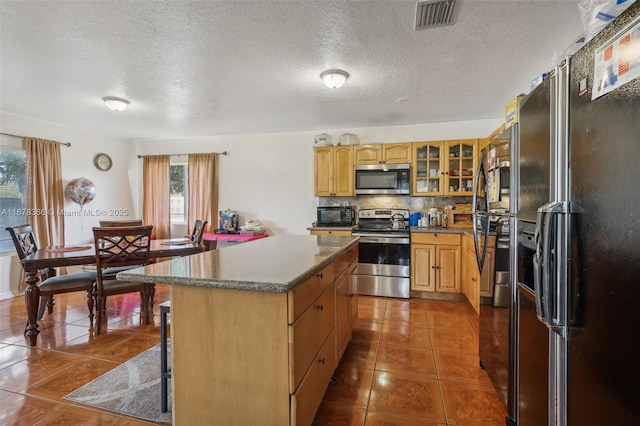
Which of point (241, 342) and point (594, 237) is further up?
point (594, 237)

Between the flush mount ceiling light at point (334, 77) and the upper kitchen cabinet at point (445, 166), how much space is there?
6.20 feet

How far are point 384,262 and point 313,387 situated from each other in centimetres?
266

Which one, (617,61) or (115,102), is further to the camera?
(115,102)

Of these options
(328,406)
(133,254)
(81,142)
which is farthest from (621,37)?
(81,142)

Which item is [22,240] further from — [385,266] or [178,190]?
[385,266]

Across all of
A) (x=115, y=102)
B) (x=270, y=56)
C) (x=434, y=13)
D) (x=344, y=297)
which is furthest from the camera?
(x=115, y=102)

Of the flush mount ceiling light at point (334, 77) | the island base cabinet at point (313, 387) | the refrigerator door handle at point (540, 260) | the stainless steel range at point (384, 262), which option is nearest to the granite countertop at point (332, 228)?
the stainless steel range at point (384, 262)

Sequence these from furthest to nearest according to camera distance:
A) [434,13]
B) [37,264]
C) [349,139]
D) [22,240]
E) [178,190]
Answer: [178,190], [349,139], [22,240], [37,264], [434,13]

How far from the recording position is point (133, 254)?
2.97 metres

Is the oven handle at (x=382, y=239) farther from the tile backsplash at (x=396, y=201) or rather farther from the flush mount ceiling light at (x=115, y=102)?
the flush mount ceiling light at (x=115, y=102)

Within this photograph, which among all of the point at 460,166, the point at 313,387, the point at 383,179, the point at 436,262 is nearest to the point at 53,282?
the point at 313,387

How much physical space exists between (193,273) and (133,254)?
1.98 m

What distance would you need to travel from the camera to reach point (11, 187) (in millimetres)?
4066

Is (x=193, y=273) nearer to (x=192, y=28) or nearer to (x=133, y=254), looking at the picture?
(x=192, y=28)
